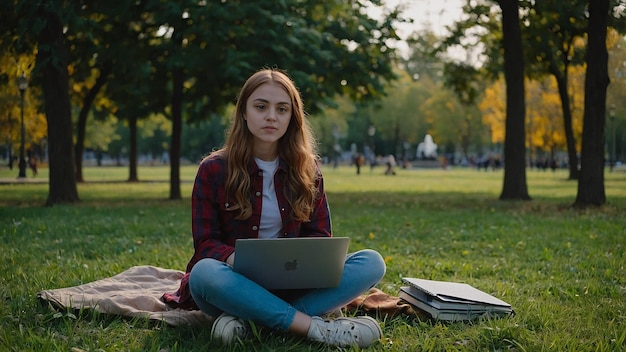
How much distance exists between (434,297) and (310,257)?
3.73ft

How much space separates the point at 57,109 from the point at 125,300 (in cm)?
1101

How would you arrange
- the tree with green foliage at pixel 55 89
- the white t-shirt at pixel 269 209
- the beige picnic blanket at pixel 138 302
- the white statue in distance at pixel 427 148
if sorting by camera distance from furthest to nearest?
the white statue in distance at pixel 427 148
the tree with green foliage at pixel 55 89
the beige picnic blanket at pixel 138 302
the white t-shirt at pixel 269 209

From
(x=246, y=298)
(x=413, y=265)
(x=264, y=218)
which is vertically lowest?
(x=413, y=265)

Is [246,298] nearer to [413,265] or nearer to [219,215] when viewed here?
[219,215]

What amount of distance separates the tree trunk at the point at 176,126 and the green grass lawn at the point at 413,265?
3.36m

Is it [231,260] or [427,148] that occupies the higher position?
[427,148]

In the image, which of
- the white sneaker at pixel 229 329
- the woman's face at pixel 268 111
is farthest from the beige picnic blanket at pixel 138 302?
the woman's face at pixel 268 111

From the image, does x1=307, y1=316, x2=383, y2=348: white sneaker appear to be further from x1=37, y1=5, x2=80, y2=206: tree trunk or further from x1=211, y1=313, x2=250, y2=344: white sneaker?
x1=37, y1=5, x2=80, y2=206: tree trunk

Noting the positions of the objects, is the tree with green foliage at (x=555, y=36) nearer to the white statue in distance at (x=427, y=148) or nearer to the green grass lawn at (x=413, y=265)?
the green grass lawn at (x=413, y=265)

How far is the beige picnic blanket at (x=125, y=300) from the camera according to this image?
14.1ft

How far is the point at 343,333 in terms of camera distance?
374cm

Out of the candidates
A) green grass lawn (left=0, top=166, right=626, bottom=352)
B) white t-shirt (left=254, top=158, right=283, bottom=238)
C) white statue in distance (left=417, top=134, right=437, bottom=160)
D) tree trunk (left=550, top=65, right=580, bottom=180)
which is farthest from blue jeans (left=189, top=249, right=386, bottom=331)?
white statue in distance (left=417, top=134, right=437, bottom=160)

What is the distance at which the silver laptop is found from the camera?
3547 millimetres

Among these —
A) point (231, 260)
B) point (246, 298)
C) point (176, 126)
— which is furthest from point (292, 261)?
point (176, 126)
